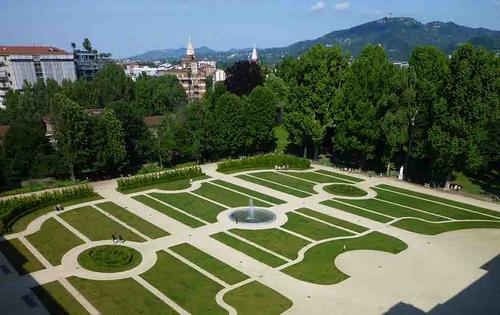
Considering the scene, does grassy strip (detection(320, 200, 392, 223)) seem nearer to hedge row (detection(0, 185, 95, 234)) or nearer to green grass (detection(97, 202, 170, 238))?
green grass (detection(97, 202, 170, 238))

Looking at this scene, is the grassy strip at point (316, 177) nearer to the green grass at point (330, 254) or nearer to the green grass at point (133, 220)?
the green grass at point (330, 254)

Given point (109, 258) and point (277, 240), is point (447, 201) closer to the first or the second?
point (277, 240)

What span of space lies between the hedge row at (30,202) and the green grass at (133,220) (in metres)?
4.15

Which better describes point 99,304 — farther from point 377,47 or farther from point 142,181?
point 377,47

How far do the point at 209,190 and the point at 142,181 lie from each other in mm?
9847

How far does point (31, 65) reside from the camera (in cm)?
12144

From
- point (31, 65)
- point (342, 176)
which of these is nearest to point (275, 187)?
point (342, 176)

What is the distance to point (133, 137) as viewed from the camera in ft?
212

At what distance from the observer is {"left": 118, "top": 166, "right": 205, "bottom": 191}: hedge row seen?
2109 inches

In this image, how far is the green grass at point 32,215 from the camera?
1604 inches

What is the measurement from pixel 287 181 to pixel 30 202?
34340 millimetres

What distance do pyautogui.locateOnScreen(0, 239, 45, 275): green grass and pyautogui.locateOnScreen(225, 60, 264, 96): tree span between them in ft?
234

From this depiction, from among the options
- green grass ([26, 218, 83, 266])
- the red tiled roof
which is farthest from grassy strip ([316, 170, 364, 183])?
the red tiled roof

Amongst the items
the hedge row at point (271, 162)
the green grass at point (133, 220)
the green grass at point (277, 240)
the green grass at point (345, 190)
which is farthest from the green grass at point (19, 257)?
the green grass at point (345, 190)
